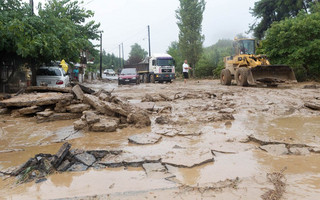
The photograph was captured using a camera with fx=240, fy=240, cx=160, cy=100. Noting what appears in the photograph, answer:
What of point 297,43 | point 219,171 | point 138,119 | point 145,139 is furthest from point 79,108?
point 297,43

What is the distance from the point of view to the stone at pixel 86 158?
140 inches

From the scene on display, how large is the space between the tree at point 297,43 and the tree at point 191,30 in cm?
1664

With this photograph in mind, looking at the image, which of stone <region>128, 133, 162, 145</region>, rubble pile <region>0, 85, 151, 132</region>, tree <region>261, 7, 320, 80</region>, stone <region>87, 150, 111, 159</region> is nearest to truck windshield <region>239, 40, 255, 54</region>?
tree <region>261, 7, 320, 80</region>

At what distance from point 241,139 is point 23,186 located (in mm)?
3681

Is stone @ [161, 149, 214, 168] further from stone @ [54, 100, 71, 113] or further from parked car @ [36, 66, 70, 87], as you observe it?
parked car @ [36, 66, 70, 87]

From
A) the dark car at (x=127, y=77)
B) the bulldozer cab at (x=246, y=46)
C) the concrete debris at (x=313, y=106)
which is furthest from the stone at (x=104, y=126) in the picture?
the dark car at (x=127, y=77)

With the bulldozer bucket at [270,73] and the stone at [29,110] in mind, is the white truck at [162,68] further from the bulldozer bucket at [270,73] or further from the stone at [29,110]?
the stone at [29,110]

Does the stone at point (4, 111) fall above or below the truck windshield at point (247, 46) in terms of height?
below

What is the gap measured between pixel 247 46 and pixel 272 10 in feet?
44.2

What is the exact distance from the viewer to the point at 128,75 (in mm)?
23359

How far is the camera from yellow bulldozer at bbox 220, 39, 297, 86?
13305mm

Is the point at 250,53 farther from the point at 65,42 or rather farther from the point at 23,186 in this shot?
the point at 23,186

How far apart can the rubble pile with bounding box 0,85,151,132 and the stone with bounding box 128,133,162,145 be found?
0.88 metres

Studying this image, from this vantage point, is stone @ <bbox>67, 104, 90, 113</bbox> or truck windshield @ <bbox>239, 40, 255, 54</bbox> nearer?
stone @ <bbox>67, 104, 90, 113</bbox>
